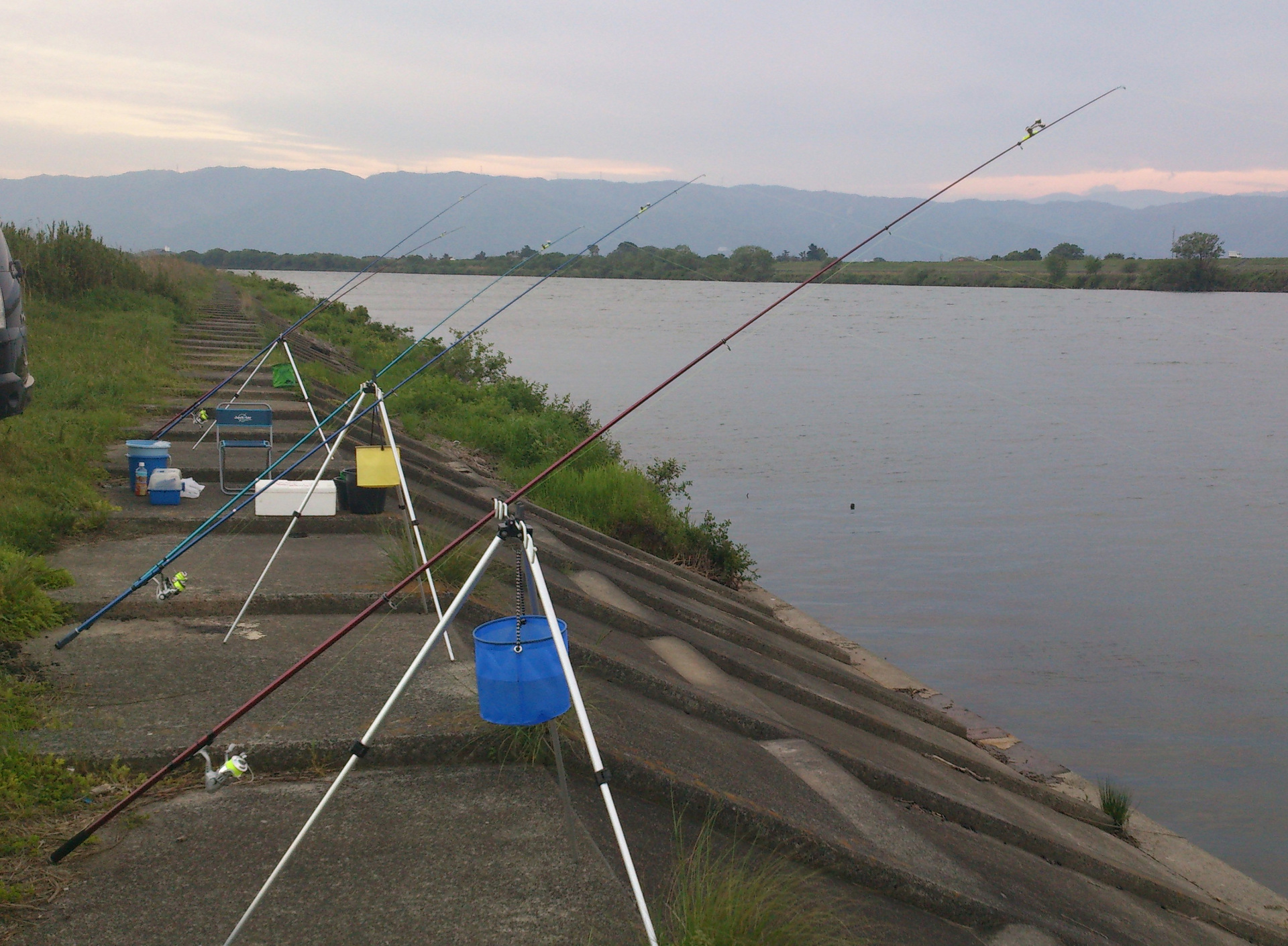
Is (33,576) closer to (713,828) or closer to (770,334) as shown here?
(713,828)

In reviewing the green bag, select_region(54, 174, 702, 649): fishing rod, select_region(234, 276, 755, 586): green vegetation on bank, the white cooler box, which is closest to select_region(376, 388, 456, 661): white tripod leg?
select_region(54, 174, 702, 649): fishing rod

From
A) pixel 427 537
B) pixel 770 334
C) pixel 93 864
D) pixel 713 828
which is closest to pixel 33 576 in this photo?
pixel 427 537

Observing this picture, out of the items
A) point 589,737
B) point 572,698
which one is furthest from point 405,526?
point 589,737

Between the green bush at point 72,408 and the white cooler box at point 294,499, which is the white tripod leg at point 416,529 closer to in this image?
the white cooler box at point 294,499

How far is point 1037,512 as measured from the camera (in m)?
18.2

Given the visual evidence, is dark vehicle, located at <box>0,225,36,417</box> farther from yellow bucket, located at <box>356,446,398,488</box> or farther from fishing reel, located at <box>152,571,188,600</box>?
yellow bucket, located at <box>356,446,398,488</box>

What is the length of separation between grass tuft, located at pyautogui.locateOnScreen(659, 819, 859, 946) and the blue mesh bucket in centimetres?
74

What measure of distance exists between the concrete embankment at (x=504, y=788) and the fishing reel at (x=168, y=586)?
12 centimetres

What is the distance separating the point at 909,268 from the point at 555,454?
110ft

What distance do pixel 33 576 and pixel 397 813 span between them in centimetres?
307

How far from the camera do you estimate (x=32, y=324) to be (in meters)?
15.8

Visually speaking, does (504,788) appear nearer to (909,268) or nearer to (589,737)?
(589,737)

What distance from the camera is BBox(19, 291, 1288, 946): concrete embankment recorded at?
349cm

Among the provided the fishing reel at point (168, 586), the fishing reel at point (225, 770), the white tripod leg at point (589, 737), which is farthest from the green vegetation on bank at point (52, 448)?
the white tripod leg at point (589, 737)
